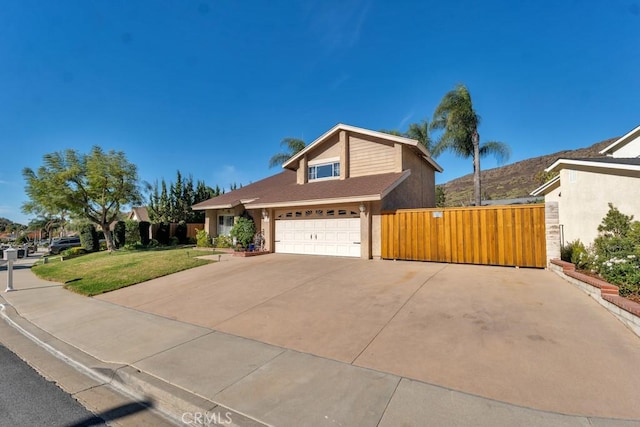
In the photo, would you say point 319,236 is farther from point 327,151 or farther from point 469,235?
point 469,235

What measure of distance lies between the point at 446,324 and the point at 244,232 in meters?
12.4

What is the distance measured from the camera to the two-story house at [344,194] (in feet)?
38.8

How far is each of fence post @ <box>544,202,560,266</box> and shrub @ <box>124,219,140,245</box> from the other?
1085 inches

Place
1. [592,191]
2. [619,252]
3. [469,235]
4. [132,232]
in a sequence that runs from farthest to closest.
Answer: [132,232] → [469,235] → [592,191] → [619,252]

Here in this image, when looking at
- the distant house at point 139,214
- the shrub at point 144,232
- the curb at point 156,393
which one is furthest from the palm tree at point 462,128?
the distant house at point 139,214

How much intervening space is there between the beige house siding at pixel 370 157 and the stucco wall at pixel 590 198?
656 cm

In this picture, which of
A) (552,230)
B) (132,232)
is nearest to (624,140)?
(552,230)

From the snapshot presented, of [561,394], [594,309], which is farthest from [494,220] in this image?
[561,394]

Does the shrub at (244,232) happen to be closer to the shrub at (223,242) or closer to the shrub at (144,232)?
the shrub at (223,242)

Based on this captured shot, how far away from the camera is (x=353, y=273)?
8.97m

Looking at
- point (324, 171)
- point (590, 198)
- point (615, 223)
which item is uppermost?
point (324, 171)

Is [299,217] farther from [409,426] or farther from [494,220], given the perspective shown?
[409,426]

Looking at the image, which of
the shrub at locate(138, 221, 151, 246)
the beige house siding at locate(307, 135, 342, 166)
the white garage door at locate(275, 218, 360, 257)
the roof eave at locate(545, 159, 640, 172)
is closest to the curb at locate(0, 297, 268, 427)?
the white garage door at locate(275, 218, 360, 257)

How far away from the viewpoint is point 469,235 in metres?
9.74
